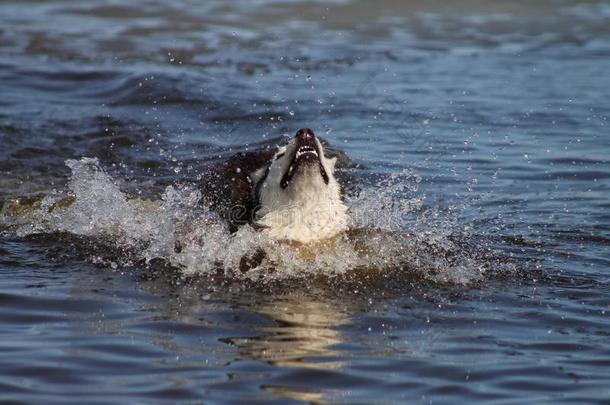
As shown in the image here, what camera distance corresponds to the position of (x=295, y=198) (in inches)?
305

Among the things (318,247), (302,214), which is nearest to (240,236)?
(302,214)

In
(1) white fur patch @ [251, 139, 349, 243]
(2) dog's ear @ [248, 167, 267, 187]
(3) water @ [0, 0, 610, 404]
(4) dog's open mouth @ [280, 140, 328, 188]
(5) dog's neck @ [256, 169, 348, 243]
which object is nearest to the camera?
(3) water @ [0, 0, 610, 404]

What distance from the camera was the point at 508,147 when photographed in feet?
38.2

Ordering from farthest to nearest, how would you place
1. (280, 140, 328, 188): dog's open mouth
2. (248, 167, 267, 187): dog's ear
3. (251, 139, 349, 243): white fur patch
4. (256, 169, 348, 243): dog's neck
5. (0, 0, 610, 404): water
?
(248, 167, 267, 187): dog's ear, (256, 169, 348, 243): dog's neck, (251, 139, 349, 243): white fur patch, (280, 140, 328, 188): dog's open mouth, (0, 0, 610, 404): water

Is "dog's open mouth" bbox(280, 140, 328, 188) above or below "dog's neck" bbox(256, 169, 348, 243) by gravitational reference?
above

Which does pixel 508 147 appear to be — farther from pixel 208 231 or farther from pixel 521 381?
pixel 521 381

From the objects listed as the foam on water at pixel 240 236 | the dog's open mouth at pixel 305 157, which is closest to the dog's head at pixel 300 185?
the dog's open mouth at pixel 305 157

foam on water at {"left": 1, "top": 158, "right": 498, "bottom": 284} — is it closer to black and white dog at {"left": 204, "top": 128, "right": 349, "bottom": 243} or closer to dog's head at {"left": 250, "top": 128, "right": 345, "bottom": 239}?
black and white dog at {"left": 204, "top": 128, "right": 349, "bottom": 243}

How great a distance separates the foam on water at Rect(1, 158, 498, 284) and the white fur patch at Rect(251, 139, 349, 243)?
0.34ft

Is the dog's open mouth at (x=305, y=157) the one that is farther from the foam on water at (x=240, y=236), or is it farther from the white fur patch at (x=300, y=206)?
the foam on water at (x=240, y=236)

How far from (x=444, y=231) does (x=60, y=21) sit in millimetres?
14010

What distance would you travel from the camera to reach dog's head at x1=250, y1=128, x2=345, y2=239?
7520 millimetres

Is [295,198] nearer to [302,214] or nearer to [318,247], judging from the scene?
[302,214]

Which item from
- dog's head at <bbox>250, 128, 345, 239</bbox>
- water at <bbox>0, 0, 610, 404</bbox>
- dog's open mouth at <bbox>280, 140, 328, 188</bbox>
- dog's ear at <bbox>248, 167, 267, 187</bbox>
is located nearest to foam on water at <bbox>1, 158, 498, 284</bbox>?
water at <bbox>0, 0, 610, 404</bbox>
